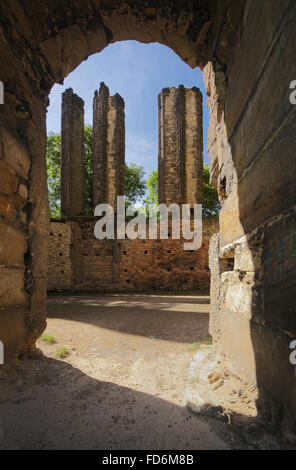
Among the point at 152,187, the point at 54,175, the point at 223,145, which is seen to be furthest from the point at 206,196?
the point at 223,145

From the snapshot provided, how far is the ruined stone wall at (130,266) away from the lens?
10.1m

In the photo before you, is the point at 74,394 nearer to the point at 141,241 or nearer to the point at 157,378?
the point at 157,378

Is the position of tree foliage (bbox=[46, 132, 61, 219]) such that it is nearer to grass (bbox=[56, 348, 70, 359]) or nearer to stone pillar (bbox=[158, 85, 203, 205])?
stone pillar (bbox=[158, 85, 203, 205])

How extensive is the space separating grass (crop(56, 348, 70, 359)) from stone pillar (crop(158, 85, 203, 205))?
1035 cm

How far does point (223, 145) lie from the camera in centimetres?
206

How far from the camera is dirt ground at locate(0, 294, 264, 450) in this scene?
3.49 ft

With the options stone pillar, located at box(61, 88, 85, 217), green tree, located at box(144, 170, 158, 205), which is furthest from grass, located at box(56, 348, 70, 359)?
green tree, located at box(144, 170, 158, 205)

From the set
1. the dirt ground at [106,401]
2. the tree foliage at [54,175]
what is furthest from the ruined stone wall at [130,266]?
the dirt ground at [106,401]

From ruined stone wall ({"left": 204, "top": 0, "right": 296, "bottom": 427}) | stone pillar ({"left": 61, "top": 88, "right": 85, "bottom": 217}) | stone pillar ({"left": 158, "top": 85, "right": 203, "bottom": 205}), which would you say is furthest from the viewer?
stone pillar ({"left": 61, "top": 88, "right": 85, "bottom": 217})

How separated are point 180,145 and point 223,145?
36.3 feet

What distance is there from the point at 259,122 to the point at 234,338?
5.36 ft

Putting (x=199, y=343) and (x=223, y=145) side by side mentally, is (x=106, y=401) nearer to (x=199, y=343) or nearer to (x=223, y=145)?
(x=199, y=343)

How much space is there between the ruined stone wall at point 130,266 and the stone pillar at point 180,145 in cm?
295
